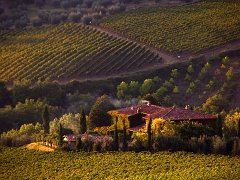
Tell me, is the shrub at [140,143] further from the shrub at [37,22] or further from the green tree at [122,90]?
the shrub at [37,22]

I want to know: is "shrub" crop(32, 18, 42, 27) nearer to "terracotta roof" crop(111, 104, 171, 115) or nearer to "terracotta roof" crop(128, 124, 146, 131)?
"terracotta roof" crop(111, 104, 171, 115)

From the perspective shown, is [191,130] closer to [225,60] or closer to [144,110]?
[144,110]

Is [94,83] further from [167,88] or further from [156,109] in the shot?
[156,109]

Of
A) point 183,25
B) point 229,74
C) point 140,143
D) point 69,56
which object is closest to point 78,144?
point 140,143

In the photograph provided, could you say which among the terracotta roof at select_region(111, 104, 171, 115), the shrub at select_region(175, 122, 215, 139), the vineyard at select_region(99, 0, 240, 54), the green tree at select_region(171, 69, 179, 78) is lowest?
the green tree at select_region(171, 69, 179, 78)

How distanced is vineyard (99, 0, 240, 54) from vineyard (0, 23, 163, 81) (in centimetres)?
373

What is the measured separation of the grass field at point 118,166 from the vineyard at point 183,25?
4531cm

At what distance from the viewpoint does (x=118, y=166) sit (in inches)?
1896


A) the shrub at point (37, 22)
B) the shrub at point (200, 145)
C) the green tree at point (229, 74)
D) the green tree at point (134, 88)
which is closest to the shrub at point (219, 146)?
the shrub at point (200, 145)

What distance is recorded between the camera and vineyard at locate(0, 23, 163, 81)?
90.1 meters

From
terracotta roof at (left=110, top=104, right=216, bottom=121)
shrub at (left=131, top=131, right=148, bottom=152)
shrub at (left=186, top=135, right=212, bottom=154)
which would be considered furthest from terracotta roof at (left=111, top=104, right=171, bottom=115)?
shrub at (left=186, top=135, right=212, bottom=154)

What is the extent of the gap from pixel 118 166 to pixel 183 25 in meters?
57.0

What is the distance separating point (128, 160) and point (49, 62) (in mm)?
44438

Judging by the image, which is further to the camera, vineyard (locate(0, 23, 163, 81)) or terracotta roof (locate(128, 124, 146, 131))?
vineyard (locate(0, 23, 163, 81))
